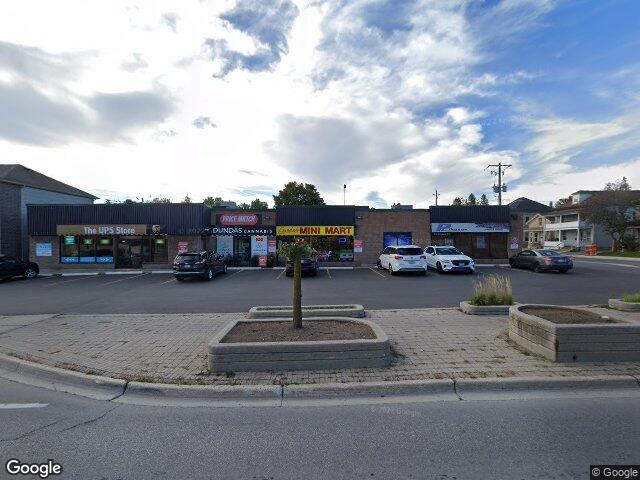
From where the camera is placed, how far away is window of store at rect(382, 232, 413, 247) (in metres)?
24.3

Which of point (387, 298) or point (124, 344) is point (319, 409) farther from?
point (387, 298)

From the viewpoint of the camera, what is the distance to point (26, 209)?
79.9ft

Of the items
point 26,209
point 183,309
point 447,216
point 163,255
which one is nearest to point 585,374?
point 183,309

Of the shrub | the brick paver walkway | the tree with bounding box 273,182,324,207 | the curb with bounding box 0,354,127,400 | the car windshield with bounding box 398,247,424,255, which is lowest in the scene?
the curb with bounding box 0,354,127,400

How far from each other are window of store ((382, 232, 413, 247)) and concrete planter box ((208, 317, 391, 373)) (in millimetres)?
19713

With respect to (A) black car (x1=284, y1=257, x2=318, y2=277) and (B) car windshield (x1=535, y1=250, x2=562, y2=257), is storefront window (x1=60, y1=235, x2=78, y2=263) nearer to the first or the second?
(A) black car (x1=284, y1=257, x2=318, y2=277)

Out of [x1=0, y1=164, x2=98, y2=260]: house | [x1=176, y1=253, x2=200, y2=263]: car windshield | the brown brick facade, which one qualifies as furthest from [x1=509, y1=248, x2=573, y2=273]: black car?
[x1=0, y1=164, x2=98, y2=260]: house

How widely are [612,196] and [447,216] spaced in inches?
994

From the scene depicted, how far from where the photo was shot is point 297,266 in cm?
606

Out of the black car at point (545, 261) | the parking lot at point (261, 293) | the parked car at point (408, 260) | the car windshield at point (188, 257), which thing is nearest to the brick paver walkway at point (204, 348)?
the parking lot at point (261, 293)

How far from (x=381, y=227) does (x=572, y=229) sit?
44.6 m

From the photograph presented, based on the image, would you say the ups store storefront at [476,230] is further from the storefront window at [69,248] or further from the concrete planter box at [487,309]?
the storefront window at [69,248]

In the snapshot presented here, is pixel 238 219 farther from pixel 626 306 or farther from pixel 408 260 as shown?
pixel 626 306

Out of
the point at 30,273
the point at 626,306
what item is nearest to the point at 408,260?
the point at 626,306
